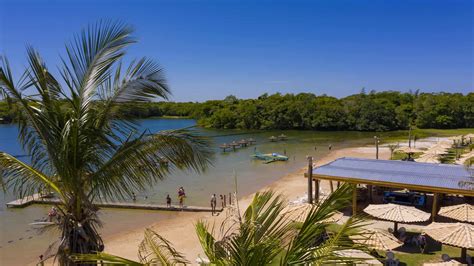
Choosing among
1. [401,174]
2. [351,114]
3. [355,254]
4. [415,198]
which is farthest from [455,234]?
[351,114]

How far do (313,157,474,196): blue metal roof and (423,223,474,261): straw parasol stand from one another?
3759 millimetres

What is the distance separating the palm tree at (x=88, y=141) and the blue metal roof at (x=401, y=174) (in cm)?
1190

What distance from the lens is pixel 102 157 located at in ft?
19.0

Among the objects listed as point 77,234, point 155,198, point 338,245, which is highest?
point 338,245

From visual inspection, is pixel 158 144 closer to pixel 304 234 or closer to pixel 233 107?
pixel 304 234

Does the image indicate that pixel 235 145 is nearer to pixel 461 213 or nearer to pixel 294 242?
pixel 461 213

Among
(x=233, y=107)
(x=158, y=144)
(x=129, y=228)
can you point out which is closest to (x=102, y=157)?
(x=158, y=144)

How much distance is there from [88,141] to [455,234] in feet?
34.2

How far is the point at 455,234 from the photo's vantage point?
11.1m

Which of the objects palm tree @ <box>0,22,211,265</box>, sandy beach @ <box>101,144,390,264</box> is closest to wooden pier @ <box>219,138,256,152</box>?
sandy beach @ <box>101,144,390,264</box>

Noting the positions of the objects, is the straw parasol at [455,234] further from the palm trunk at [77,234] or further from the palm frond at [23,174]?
the palm frond at [23,174]

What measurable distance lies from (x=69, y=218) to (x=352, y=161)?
17.3 metres

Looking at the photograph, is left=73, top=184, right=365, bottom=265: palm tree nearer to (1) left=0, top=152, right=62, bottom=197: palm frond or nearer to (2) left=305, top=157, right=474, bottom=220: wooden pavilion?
(1) left=0, top=152, right=62, bottom=197: palm frond

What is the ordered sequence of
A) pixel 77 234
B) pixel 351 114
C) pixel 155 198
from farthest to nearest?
pixel 351 114 → pixel 155 198 → pixel 77 234
